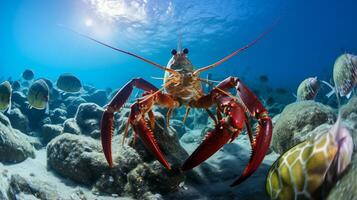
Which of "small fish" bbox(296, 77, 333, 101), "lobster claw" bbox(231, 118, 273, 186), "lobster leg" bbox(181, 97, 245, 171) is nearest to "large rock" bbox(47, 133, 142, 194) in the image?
"lobster leg" bbox(181, 97, 245, 171)

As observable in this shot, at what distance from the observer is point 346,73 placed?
5551 mm

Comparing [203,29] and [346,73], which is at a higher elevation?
[203,29]

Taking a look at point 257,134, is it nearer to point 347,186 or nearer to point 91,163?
point 347,186

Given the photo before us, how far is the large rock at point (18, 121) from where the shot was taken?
8680mm

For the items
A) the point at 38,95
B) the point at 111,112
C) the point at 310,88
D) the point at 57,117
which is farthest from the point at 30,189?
the point at 57,117

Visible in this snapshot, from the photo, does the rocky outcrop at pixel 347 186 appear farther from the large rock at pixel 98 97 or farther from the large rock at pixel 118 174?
the large rock at pixel 98 97

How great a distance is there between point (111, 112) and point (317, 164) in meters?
2.99

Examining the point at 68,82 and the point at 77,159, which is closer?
the point at 77,159

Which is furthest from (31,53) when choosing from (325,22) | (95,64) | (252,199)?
(252,199)

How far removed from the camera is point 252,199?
384cm

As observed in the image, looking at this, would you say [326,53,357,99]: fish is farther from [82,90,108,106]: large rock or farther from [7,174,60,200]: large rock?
[82,90,108,106]: large rock

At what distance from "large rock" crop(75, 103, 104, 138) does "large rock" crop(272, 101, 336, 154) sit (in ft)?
13.1

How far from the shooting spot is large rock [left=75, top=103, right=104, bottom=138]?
6.74 metres

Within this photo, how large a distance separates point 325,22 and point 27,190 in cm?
4868
